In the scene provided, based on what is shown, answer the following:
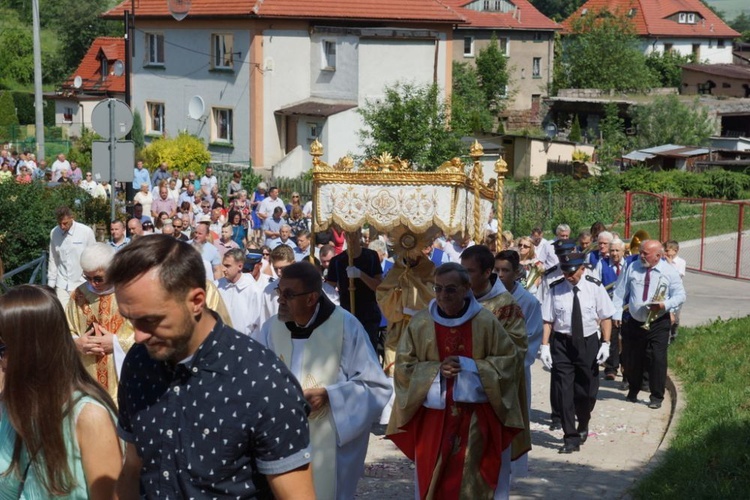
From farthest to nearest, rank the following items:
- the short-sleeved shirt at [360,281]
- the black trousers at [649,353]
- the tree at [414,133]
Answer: the tree at [414,133] → the black trousers at [649,353] → the short-sleeved shirt at [360,281]

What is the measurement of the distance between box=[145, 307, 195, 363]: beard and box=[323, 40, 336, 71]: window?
1534 inches

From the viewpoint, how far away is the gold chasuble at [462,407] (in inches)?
277

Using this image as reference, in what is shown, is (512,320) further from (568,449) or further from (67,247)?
(67,247)

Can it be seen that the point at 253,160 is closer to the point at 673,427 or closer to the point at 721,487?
the point at 673,427

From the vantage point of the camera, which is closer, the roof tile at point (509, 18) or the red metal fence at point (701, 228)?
the red metal fence at point (701, 228)

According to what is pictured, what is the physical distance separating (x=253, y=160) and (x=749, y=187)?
56.5 feet

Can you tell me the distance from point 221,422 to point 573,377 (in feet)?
23.9

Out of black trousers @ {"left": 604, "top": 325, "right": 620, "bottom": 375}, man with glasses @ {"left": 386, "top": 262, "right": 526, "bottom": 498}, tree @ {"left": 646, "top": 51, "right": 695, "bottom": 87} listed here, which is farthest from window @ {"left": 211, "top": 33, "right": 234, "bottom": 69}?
tree @ {"left": 646, "top": 51, "right": 695, "bottom": 87}

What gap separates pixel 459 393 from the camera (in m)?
7.00

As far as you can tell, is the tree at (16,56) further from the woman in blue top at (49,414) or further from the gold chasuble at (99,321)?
the woman in blue top at (49,414)

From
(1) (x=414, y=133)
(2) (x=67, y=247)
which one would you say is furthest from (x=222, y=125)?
(2) (x=67, y=247)

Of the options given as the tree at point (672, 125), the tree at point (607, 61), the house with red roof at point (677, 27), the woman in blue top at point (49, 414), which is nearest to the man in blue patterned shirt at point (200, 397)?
the woman in blue top at point (49, 414)

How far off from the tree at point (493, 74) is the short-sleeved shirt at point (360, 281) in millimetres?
51568

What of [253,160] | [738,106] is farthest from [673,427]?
[738,106]
